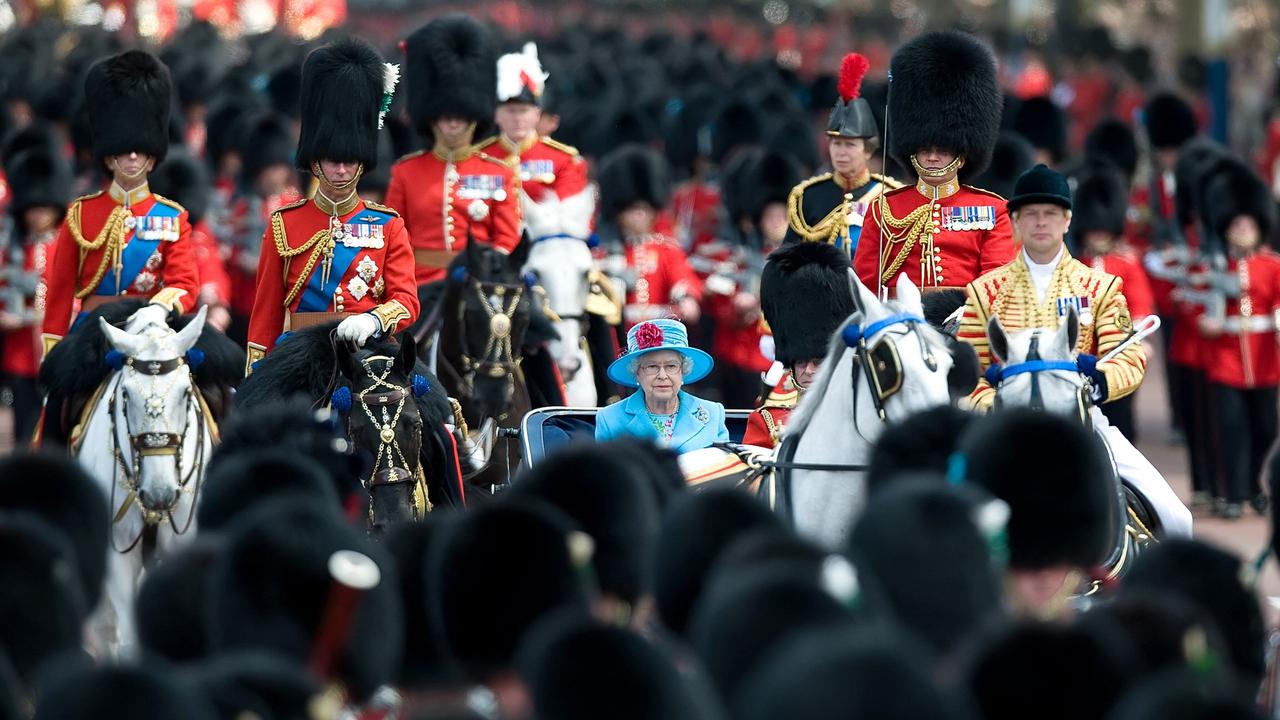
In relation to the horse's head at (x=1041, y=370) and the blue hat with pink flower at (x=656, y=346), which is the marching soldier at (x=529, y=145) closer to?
the blue hat with pink flower at (x=656, y=346)

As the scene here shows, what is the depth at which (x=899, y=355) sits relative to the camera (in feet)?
19.3

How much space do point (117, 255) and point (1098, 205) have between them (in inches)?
224

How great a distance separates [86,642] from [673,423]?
9.32ft

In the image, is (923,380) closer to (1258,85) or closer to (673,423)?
(673,423)

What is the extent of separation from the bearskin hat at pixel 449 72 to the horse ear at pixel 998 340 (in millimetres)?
4149

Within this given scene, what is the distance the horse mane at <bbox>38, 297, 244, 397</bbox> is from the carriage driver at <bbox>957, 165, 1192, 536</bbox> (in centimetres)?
204

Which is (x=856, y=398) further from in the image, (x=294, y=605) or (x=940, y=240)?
(x=940, y=240)

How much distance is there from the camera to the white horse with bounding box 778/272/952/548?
5.89 m

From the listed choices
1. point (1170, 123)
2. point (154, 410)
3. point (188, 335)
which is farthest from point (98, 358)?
point (1170, 123)

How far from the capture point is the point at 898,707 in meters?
3.63

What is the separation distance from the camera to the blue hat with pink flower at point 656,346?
7.82 meters

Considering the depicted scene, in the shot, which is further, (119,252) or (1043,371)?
(119,252)

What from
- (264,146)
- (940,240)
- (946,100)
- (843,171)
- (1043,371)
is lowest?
A: (1043,371)

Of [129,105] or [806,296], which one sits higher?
[129,105]
